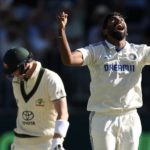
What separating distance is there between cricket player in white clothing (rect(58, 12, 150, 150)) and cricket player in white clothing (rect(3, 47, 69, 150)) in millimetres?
423

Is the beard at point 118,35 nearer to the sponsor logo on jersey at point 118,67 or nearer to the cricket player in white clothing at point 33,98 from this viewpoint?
the sponsor logo on jersey at point 118,67

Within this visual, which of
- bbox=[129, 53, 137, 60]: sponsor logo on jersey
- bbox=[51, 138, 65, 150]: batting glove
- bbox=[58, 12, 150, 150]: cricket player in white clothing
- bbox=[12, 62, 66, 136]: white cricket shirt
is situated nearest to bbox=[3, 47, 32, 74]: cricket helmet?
bbox=[12, 62, 66, 136]: white cricket shirt

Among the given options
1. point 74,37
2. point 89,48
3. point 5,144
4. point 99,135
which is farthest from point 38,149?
point 74,37

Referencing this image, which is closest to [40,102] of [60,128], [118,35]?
[60,128]

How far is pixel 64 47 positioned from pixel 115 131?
1.11 m

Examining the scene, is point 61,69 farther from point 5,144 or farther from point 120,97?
point 120,97

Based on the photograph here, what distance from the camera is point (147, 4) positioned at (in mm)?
14430

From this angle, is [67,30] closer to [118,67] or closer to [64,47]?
[118,67]

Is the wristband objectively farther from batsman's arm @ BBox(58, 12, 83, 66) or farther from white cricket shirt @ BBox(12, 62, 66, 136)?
batsman's arm @ BBox(58, 12, 83, 66)

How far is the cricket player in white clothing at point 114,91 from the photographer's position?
813cm

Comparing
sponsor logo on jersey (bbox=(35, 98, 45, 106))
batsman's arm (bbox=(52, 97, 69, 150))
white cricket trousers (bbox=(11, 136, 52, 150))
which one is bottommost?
white cricket trousers (bbox=(11, 136, 52, 150))

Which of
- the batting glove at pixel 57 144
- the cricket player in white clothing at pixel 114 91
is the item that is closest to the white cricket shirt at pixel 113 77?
the cricket player in white clothing at pixel 114 91

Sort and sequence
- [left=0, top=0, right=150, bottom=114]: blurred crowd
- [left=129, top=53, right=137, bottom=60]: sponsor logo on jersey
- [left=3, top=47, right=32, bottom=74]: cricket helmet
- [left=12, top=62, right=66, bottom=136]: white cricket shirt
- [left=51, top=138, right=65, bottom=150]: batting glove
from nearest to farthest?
[left=51, top=138, right=65, bottom=150]: batting glove, [left=3, top=47, right=32, bottom=74]: cricket helmet, [left=12, top=62, right=66, bottom=136]: white cricket shirt, [left=129, top=53, right=137, bottom=60]: sponsor logo on jersey, [left=0, top=0, right=150, bottom=114]: blurred crowd

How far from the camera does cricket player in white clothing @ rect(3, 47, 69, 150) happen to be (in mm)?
7992
